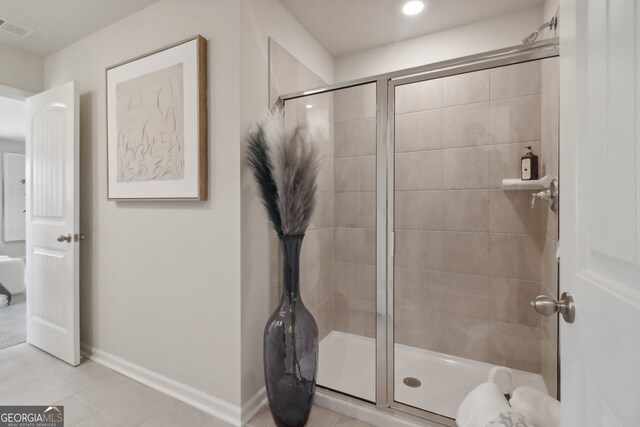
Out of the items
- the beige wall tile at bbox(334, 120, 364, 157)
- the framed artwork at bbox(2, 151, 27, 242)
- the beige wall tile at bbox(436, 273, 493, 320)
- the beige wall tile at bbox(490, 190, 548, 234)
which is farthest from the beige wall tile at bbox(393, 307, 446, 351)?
the framed artwork at bbox(2, 151, 27, 242)

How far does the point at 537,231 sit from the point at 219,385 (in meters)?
2.10

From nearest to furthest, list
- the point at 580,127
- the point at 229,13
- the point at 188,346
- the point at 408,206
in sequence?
the point at 580,127 → the point at 229,13 → the point at 188,346 → the point at 408,206

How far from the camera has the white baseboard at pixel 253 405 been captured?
167cm

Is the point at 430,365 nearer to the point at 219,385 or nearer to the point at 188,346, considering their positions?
the point at 219,385

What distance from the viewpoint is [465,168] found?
205 centimetres

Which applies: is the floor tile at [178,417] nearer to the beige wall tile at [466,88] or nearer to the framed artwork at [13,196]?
the beige wall tile at [466,88]

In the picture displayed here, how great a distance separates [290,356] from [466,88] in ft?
6.01

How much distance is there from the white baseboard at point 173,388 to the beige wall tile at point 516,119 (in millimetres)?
2187

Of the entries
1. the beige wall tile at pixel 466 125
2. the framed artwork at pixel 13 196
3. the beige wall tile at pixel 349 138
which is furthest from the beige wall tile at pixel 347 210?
the framed artwork at pixel 13 196

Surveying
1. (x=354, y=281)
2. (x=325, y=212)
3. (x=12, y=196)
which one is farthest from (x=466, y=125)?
(x=12, y=196)

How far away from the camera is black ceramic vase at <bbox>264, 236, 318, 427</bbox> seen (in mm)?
1565

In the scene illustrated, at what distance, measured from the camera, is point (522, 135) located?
1873 mm

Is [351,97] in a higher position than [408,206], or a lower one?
higher

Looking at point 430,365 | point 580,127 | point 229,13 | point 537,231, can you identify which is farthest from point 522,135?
point 229,13
